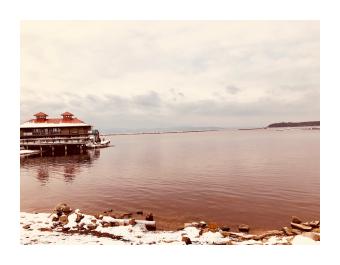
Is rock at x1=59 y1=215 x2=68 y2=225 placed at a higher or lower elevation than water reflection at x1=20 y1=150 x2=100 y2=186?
lower

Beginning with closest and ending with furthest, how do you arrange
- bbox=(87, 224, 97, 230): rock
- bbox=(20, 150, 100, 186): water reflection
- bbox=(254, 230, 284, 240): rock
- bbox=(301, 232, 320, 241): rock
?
bbox=(301, 232, 320, 241): rock < bbox=(254, 230, 284, 240): rock < bbox=(87, 224, 97, 230): rock < bbox=(20, 150, 100, 186): water reflection

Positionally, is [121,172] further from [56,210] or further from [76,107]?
[56,210]

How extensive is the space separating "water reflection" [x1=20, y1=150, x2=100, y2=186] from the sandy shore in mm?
7036

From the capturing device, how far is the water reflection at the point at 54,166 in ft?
62.4

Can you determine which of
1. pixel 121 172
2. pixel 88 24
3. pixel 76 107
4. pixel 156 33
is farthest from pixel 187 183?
pixel 88 24

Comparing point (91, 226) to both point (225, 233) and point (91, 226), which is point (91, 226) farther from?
point (225, 233)

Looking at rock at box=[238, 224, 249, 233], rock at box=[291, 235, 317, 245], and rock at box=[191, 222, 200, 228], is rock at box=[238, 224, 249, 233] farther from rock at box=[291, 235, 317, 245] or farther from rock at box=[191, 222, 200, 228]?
rock at box=[291, 235, 317, 245]

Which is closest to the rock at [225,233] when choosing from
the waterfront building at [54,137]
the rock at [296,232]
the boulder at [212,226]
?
the boulder at [212,226]

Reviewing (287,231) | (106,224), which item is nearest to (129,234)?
(106,224)

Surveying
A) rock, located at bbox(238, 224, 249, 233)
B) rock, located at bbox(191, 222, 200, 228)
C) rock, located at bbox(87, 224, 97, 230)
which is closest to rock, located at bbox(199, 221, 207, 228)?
rock, located at bbox(191, 222, 200, 228)

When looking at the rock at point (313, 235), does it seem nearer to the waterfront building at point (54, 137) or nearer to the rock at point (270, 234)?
the rock at point (270, 234)

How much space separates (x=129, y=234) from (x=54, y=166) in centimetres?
1716

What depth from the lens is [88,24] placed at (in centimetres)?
1115

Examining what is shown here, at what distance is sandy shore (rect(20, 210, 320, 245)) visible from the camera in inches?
358
